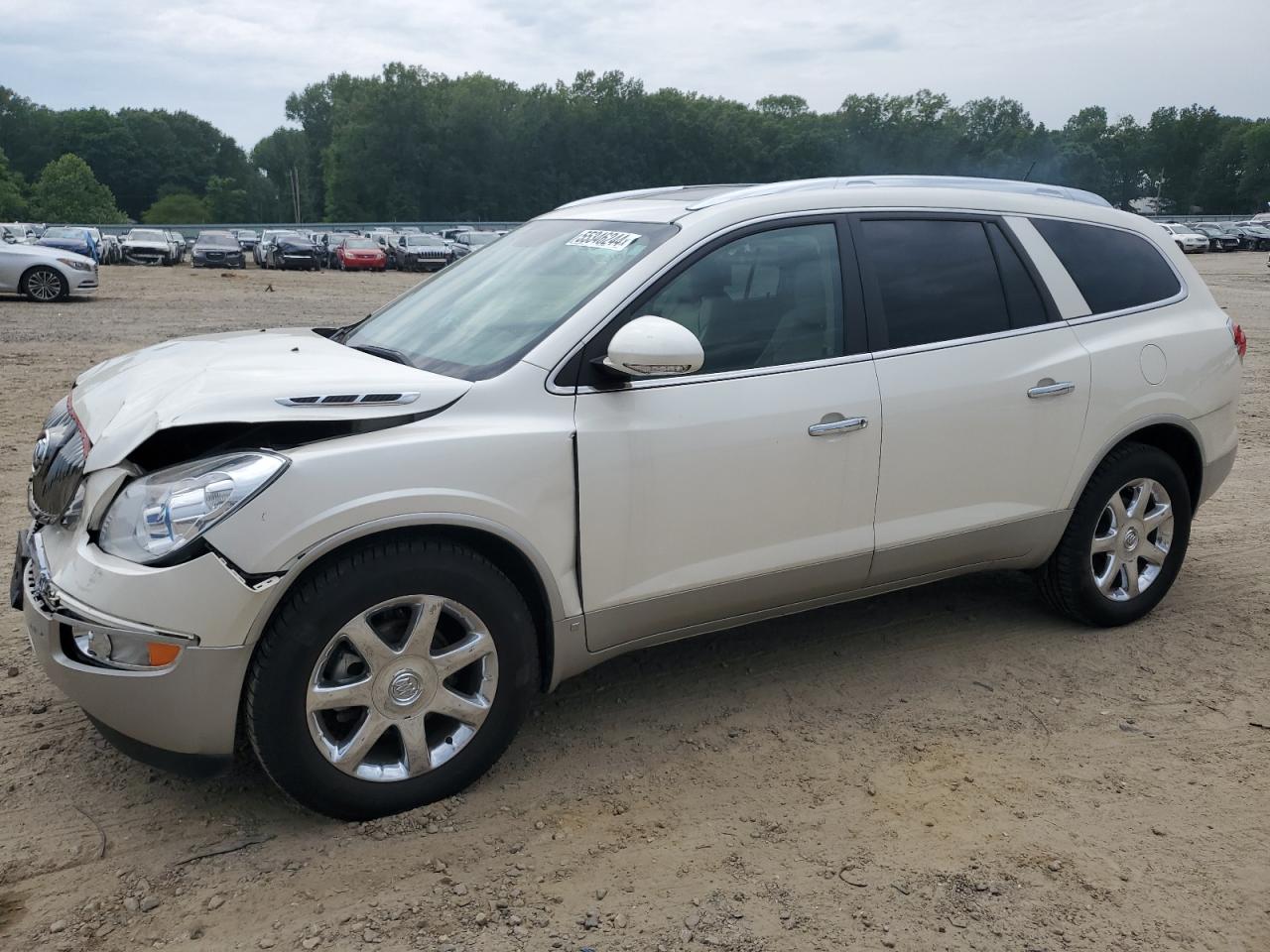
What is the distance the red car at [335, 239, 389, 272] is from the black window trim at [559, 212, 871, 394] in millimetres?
37926

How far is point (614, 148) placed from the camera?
107m

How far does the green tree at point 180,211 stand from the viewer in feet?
364

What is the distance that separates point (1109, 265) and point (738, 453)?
6.99ft

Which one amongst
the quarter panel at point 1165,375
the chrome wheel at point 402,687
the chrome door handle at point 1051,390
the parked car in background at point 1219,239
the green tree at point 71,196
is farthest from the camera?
the green tree at point 71,196

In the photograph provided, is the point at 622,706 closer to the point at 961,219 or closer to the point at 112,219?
the point at 961,219

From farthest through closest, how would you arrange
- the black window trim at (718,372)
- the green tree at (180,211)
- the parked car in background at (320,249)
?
the green tree at (180,211), the parked car in background at (320,249), the black window trim at (718,372)

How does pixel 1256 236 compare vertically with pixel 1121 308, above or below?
above

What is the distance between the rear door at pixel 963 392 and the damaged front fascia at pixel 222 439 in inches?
76.4

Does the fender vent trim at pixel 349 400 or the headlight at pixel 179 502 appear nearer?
the headlight at pixel 179 502

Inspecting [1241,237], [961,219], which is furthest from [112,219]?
[961,219]

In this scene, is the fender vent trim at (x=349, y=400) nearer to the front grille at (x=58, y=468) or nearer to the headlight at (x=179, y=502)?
the headlight at (x=179, y=502)

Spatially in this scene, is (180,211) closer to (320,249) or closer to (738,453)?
(320,249)

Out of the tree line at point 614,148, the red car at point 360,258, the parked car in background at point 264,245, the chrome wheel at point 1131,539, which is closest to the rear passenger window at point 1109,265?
the chrome wheel at point 1131,539

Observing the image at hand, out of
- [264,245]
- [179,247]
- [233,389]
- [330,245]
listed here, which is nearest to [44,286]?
[233,389]
